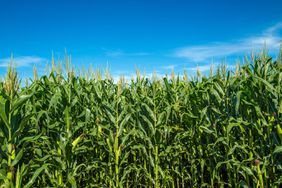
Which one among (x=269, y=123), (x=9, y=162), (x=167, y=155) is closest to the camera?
(x=9, y=162)

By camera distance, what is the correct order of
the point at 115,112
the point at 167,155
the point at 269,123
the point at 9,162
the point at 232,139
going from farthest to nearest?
1. the point at 167,155
2. the point at 115,112
3. the point at 232,139
4. the point at 269,123
5. the point at 9,162

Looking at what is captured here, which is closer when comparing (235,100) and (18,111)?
(18,111)

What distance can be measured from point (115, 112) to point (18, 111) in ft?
6.34

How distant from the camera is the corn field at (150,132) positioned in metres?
4.73

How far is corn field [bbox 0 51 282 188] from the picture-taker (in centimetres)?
473

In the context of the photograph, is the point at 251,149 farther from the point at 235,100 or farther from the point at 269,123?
the point at 235,100

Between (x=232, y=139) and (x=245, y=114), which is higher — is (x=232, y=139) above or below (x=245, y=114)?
below

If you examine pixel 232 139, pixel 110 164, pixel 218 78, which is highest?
pixel 218 78

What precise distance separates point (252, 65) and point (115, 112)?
2738mm

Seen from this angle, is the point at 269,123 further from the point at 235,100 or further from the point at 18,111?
the point at 18,111

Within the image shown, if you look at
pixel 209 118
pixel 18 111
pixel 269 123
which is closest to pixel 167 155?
pixel 209 118

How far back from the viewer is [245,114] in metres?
5.36

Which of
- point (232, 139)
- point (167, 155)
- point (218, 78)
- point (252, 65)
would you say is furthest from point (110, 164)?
point (252, 65)

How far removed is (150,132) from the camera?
5883 millimetres
